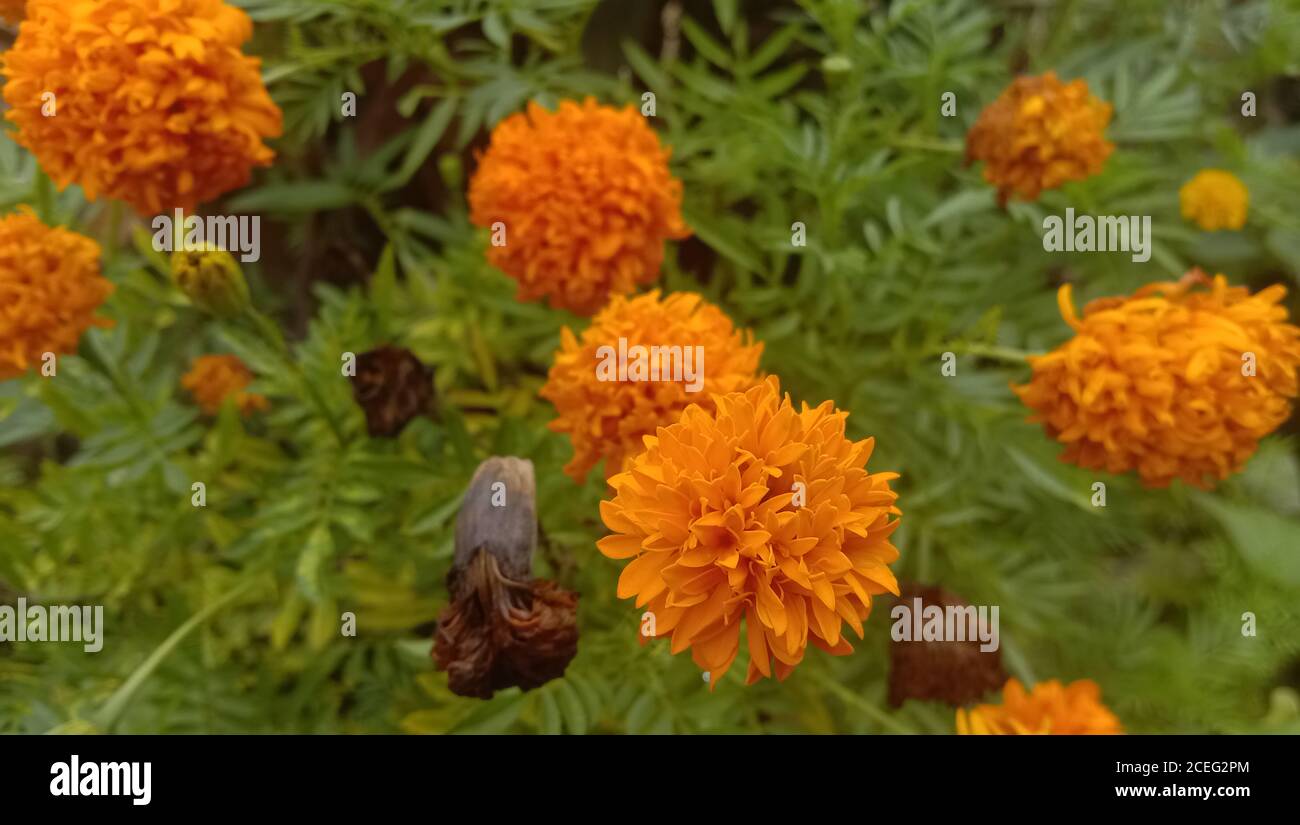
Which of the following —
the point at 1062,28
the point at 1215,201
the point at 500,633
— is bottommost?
the point at 500,633

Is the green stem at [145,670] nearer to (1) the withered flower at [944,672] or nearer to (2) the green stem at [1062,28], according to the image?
(1) the withered flower at [944,672]

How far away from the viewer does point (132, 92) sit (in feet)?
2.76

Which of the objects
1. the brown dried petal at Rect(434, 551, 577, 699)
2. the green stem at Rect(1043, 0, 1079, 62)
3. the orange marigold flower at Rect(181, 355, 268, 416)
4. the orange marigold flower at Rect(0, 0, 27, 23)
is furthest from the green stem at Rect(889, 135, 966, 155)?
the orange marigold flower at Rect(0, 0, 27, 23)

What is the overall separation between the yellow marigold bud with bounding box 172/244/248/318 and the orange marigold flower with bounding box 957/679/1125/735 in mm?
811

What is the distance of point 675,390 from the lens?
2.52ft

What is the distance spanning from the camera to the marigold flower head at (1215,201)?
1.12 m

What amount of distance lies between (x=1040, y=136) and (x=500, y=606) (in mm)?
688

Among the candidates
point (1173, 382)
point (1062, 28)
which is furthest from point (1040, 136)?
point (1062, 28)

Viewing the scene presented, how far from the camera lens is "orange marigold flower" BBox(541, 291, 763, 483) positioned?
773mm

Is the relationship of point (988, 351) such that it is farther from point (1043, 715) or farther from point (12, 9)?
point (12, 9)

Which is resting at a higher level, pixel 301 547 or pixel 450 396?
pixel 450 396
